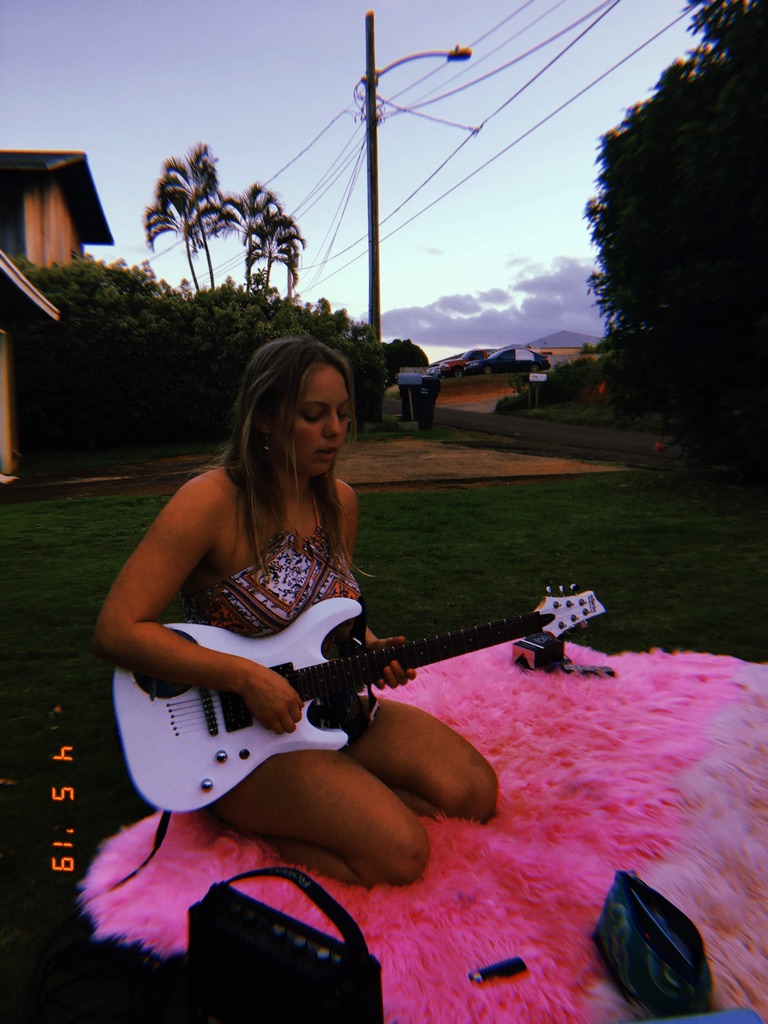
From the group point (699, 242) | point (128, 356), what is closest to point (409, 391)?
point (128, 356)

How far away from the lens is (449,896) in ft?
6.27

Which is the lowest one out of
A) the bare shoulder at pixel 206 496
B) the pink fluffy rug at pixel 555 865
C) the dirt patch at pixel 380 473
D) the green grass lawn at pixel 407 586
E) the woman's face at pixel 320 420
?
the dirt patch at pixel 380 473

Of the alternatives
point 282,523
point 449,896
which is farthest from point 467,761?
point 282,523

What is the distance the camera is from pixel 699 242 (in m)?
7.27

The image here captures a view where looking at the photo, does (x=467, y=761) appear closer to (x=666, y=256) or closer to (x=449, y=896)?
(x=449, y=896)

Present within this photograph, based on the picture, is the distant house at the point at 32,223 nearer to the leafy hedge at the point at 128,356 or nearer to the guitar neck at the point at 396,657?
the leafy hedge at the point at 128,356

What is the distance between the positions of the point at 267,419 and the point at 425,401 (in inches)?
569

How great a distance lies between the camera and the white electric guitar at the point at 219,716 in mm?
1825

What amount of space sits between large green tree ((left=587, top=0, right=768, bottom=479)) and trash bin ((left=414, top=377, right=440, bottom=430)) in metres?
7.76

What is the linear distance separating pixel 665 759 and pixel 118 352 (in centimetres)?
1403

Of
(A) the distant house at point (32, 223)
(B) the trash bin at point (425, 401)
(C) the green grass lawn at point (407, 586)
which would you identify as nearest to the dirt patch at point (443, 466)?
(C) the green grass lawn at point (407, 586)

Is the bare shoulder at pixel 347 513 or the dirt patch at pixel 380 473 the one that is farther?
the dirt patch at pixel 380 473
